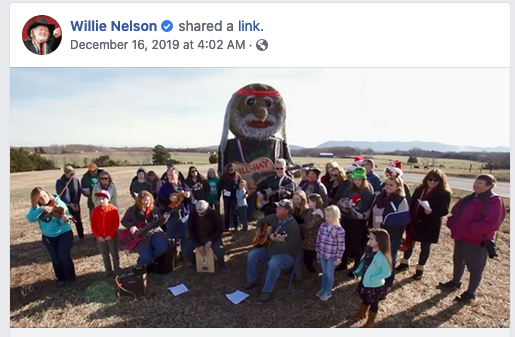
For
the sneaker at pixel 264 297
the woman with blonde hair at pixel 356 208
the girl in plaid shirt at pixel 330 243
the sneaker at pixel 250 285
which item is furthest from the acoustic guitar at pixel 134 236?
the woman with blonde hair at pixel 356 208

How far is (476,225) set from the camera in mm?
4137

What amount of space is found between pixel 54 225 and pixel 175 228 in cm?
202

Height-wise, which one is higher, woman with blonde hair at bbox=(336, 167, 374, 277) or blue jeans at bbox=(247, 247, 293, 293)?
woman with blonde hair at bbox=(336, 167, 374, 277)

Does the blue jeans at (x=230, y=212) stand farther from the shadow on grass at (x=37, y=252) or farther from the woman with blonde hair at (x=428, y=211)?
the woman with blonde hair at (x=428, y=211)

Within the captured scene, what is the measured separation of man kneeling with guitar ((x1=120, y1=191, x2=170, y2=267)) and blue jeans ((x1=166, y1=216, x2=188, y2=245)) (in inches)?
26.2

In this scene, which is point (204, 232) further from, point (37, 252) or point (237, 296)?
point (37, 252)

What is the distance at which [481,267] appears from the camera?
4.33 m

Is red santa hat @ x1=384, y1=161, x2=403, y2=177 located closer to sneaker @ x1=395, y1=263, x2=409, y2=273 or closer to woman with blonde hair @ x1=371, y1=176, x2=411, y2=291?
woman with blonde hair @ x1=371, y1=176, x2=411, y2=291

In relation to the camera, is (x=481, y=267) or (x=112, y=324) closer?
(x=112, y=324)

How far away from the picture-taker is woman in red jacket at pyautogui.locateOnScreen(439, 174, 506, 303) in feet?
13.4

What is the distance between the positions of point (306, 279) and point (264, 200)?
5.87 feet

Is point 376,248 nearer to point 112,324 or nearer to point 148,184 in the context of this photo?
point 112,324

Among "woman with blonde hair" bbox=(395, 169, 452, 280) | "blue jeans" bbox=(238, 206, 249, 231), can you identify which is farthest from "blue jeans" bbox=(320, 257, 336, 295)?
"blue jeans" bbox=(238, 206, 249, 231)

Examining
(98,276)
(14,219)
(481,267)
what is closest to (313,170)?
(481,267)
